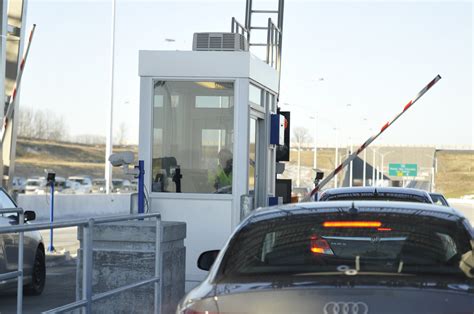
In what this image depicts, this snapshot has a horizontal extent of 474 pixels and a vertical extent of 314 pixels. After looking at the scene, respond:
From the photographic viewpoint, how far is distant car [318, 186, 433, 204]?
41.0 ft

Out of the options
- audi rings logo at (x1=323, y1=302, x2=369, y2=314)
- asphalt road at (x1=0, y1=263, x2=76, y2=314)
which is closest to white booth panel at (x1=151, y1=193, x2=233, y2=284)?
asphalt road at (x1=0, y1=263, x2=76, y2=314)

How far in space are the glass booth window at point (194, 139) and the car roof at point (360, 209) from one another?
28.4 ft

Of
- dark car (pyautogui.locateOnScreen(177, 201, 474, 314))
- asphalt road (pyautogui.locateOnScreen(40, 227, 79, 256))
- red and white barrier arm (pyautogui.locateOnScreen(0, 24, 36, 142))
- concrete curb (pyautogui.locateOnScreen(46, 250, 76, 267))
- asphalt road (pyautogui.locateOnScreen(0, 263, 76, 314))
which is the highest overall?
red and white barrier arm (pyautogui.locateOnScreen(0, 24, 36, 142))

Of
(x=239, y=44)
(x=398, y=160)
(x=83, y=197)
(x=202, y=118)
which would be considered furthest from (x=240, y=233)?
(x=398, y=160)

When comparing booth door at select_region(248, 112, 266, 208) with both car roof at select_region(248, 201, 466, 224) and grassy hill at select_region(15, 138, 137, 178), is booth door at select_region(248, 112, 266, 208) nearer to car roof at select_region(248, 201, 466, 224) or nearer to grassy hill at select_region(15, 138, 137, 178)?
car roof at select_region(248, 201, 466, 224)

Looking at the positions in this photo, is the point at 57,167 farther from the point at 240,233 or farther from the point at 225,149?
the point at 240,233

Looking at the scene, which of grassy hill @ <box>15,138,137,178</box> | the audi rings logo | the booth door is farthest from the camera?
grassy hill @ <box>15,138,137,178</box>

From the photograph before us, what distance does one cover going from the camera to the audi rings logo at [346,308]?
476cm

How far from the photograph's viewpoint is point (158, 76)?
15.0 m

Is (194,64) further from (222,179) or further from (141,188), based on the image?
(141,188)

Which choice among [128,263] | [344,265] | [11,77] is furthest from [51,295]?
[344,265]

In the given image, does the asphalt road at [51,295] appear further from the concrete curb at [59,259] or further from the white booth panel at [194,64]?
the white booth panel at [194,64]

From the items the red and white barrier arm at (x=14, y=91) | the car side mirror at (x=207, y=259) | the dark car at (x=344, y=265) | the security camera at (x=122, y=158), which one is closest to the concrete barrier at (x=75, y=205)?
the red and white barrier arm at (x=14, y=91)

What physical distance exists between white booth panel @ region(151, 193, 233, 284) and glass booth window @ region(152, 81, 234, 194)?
Result: 0.57 feet
